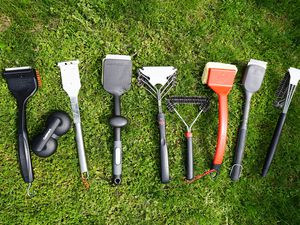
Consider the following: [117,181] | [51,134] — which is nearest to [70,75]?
[51,134]

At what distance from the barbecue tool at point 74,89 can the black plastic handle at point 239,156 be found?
4.65ft

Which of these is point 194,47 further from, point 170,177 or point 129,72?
point 170,177

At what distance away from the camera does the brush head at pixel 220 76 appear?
336cm

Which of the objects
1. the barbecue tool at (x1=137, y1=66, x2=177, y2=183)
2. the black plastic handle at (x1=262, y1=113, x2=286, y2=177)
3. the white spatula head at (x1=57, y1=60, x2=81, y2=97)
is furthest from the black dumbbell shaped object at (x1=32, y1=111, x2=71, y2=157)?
the black plastic handle at (x1=262, y1=113, x2=286, y2=177)

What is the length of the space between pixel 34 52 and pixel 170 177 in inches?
68.9

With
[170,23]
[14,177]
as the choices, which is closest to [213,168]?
[170,23]

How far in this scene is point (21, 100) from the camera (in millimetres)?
3260

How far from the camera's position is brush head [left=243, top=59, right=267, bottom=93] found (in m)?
3.46

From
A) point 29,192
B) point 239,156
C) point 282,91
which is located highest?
point 282,91

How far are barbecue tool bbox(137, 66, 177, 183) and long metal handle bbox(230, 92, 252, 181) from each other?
26.6 inches

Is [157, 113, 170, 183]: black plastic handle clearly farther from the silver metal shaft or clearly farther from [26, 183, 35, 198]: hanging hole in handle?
[26, 183, 35, 198]: hanging hole in handle

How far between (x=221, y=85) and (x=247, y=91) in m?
0.30

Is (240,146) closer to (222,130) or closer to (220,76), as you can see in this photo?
(222,130)

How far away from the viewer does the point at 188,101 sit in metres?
3.49
